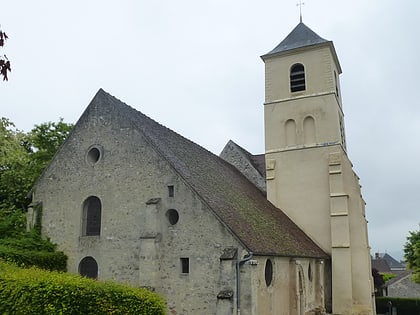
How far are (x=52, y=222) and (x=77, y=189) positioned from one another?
1828mm

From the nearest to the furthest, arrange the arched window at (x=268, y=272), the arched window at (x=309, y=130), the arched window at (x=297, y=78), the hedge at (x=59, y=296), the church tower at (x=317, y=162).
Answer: the hedge at (x=59, y=296)
the arched window at (x=268, y=272)
the church tower at (x=317, y=162)
the arched window at (x=309, y=130)
the arched window at (x=297, y=78)

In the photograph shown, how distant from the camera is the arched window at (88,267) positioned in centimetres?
1769

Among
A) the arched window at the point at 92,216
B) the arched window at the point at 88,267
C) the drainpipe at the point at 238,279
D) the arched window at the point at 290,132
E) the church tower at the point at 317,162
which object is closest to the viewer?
the drainpipe at the point at 238,279

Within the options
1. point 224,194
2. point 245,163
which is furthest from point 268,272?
point 245,163

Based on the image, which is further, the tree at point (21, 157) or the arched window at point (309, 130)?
the arched window at point (309, 130)

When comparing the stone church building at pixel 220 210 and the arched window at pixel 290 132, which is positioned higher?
the arched window at pixel 290 132

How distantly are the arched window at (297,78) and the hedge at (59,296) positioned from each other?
62.3ft

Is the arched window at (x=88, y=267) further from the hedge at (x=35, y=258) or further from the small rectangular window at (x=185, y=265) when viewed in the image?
the small rectangular window at (x=185, y=265)

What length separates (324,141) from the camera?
1014 inches

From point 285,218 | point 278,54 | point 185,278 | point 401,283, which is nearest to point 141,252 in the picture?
point 185,278

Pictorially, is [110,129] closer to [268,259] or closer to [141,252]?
[141,252]

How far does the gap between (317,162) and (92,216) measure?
13.5 metres

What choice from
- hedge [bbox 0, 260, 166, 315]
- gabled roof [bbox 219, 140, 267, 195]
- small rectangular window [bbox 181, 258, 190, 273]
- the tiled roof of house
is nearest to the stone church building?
small rectangular window [bbox 181, 258, 190, 273]

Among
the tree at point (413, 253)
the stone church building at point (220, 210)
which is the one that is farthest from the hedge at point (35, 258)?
the tree at point (413, 253)
